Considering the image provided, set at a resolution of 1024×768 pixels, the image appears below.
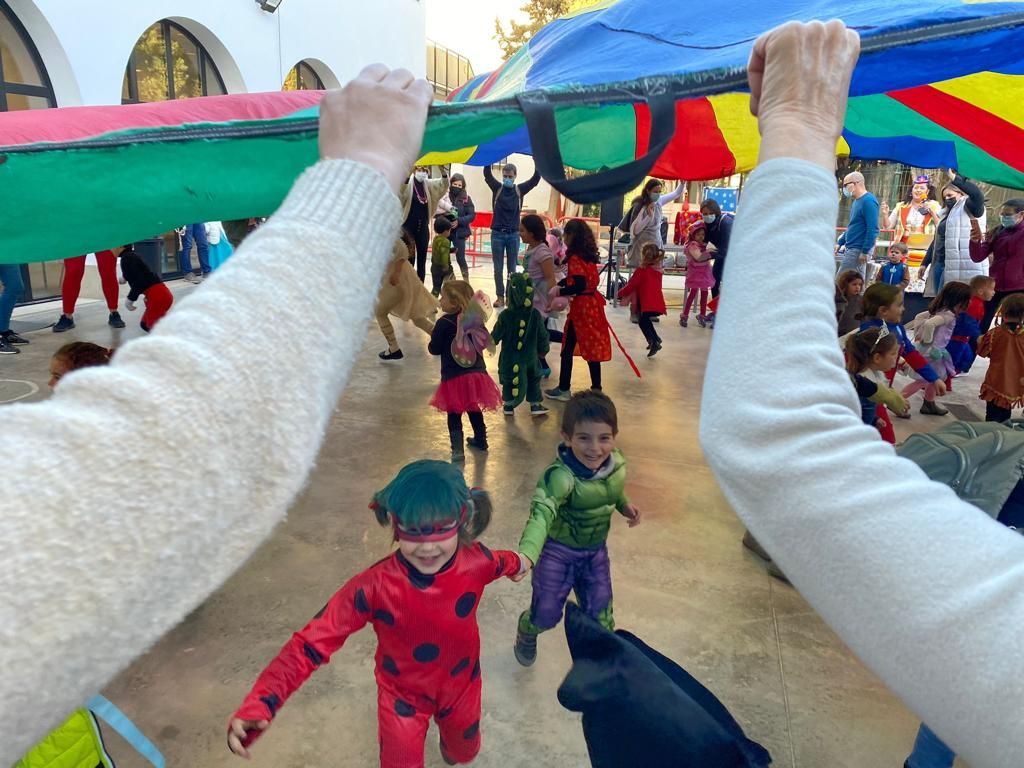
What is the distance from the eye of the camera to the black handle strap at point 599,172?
1210 millimetres

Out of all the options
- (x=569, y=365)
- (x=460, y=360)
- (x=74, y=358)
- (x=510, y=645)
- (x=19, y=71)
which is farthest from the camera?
(x=19, y=71)

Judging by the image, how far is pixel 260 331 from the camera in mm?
550

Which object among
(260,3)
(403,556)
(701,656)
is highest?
(260,3)

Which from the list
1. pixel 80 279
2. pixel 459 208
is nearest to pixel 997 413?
pixel 459 208

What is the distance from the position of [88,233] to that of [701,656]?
2.65 metres

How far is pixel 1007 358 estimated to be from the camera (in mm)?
4500

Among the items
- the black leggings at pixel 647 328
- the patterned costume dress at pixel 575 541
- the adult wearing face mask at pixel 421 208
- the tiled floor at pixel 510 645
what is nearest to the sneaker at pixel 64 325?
the adult wearing face mask at pixel 421 208

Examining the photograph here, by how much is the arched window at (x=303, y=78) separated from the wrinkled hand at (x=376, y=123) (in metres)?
12.5

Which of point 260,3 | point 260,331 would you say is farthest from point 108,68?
point 260,331

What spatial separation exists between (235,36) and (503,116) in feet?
34.9

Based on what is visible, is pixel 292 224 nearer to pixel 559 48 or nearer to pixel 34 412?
pixel 34 412

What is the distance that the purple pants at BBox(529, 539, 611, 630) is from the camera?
255 centimetres

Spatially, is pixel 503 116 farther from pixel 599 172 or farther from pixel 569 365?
pixel 569 365

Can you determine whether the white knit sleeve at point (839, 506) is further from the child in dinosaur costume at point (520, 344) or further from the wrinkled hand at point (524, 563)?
the child in dinosaur costume at point (520, 344)
